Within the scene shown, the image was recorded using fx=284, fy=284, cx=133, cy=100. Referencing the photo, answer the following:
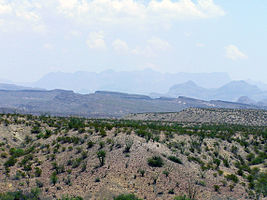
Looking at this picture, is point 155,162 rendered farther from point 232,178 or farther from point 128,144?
point 232,178

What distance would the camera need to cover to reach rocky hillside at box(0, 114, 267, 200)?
72.3 feet

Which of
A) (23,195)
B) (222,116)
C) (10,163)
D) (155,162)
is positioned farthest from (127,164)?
(222,116)

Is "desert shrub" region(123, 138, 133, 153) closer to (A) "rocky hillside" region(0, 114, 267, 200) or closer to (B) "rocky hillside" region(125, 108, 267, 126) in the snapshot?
(A) "rocky hillside" region(0, 114, 267, 200)

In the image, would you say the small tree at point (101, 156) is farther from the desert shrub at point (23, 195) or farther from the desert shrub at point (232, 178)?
the desert shrub at point (232, 178)

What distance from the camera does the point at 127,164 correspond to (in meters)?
25.3

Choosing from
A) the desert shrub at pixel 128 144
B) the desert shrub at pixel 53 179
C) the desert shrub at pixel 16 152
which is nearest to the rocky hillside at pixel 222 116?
the desert shrub at pixel 128 144

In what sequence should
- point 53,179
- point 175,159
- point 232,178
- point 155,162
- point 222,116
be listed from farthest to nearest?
point 222,116
point 175,159
point 155,162
point 232,178
point 53,179

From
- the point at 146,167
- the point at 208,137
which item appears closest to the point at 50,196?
the point at 146,167

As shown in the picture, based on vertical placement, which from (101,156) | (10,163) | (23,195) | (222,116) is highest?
(222,116)

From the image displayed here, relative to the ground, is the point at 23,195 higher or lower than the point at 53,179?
lower

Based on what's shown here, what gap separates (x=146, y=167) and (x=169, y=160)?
308 cm

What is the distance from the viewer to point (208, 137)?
128ft

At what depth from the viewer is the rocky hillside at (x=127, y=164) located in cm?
2203

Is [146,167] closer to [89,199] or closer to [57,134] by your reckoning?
[89,199]
